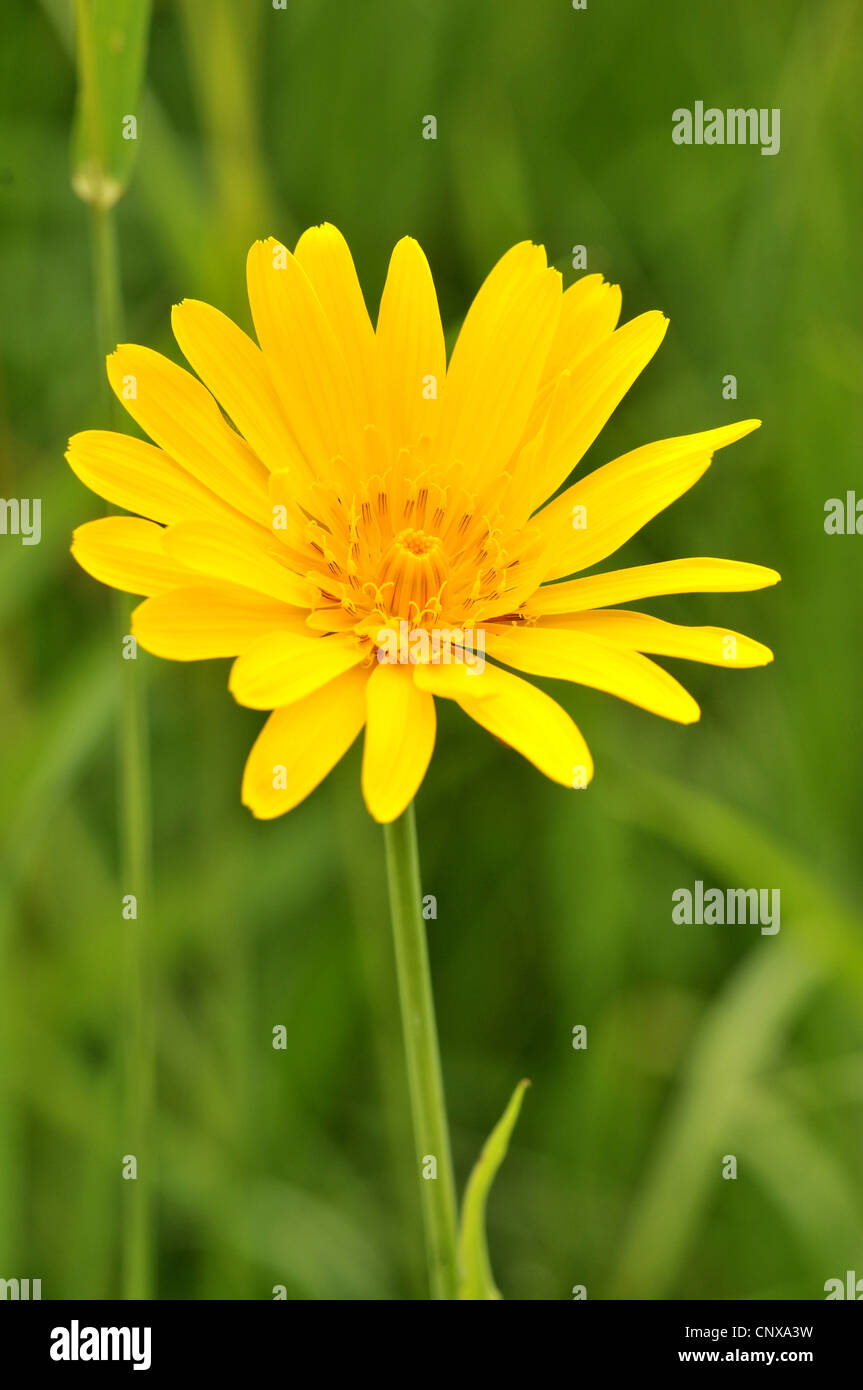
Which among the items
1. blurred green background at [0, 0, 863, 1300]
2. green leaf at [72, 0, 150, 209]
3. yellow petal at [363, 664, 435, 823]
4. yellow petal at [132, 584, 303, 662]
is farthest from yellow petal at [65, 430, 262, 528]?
blurred green background at [0, 0, 863, 1300]

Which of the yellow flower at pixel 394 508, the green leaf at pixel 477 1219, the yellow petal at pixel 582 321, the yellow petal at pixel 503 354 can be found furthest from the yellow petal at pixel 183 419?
the green leaf at pixel 477 1219

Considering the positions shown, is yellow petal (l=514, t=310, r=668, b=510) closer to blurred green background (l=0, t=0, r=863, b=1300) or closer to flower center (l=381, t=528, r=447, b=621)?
flower center (l=381, t=528, r=447, b=621)

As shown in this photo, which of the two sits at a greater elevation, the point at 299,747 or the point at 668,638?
the point at 668,638

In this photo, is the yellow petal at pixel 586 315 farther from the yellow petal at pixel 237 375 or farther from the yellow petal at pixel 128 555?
the yellow petal at pixel 128 555

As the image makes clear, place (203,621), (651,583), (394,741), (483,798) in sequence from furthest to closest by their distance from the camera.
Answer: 1. (483,798)
2. (651,583)
3. (203,621)
4. (394,741)

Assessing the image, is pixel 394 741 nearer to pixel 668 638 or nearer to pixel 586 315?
pixel 668 638

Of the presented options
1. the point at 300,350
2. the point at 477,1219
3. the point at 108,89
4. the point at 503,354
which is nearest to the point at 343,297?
the point at 300,350
